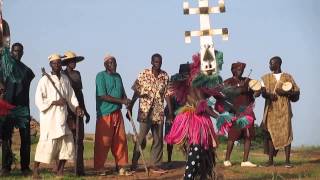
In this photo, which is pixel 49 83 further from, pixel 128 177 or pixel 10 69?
pixel 128 177

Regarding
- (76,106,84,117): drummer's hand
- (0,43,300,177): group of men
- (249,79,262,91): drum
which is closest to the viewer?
(0,43,300,177): group of men

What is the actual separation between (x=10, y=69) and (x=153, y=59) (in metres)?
2.50

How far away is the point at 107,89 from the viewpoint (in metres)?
→ 11.1

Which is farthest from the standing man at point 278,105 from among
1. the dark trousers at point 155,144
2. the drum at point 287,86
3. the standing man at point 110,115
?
the standing man at point 110,115

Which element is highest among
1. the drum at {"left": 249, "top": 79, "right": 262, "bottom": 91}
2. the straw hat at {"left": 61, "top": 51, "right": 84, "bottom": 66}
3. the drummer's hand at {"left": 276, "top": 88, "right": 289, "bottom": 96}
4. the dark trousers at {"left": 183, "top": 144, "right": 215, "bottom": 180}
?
the straw hat at {"left": 61, "top": 51, "right": 84, "bottom": 66}

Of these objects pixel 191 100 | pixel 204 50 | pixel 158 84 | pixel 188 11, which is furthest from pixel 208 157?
pixel 158 84

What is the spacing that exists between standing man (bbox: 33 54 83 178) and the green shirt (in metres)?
0.67

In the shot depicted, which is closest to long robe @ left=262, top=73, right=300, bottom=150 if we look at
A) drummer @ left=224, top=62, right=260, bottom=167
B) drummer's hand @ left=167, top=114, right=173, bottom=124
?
drummer @ left=224, top=62, right=260, bottom=167

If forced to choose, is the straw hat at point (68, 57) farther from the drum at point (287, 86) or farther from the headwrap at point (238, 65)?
the drum at point (287, 86)

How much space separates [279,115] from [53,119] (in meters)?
4.41

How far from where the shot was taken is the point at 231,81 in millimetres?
11891

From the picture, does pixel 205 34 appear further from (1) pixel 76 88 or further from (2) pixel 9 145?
(2) pixel 9 145

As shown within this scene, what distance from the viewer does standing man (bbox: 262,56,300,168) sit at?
12016mm

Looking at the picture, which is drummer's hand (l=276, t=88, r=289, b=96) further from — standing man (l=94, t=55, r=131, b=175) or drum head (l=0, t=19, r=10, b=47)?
drum head (l=0, t=19, r=10, b=47)
